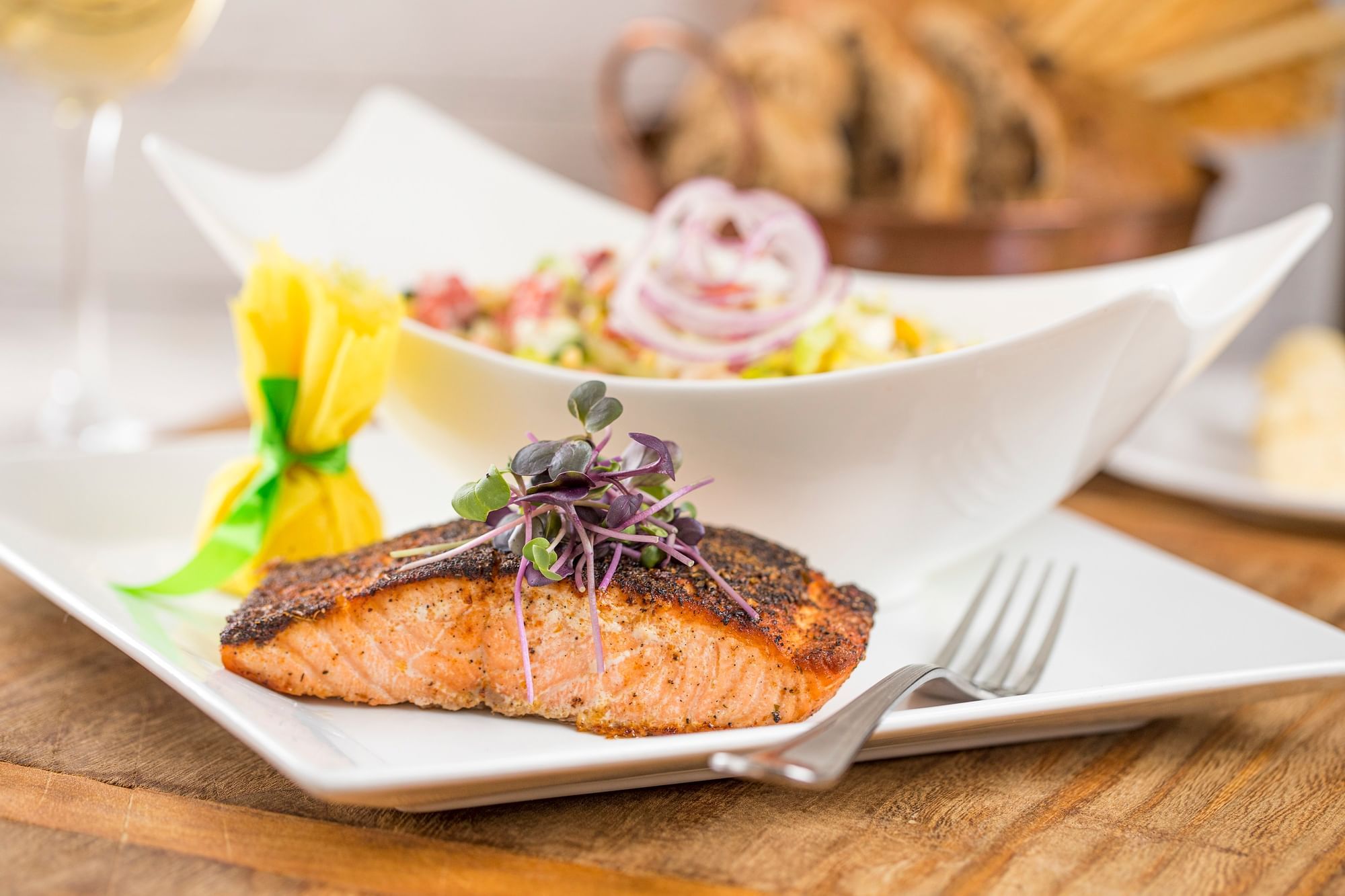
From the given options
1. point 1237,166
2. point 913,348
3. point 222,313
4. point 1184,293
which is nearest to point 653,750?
point 913,348

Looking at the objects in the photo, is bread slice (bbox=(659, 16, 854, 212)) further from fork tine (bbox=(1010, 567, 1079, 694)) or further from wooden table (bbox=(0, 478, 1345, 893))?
wooden table (bbox=(0, 478, 1345, 893))

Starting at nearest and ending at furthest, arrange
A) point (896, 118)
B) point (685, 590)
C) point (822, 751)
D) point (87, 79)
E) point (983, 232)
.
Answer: point (822, 751), point (685, 590), point (87, 79), point (983, 232), point (896, 118)

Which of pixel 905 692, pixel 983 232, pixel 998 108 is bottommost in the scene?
pixel 905 692

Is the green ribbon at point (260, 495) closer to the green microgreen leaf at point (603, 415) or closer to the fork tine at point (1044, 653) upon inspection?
the green microgreen leaf at point (603, 415)

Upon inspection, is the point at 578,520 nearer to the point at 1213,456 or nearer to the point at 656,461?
Answer: the point at 656,461

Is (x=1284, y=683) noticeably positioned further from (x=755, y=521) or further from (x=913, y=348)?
(x=913, y=348)

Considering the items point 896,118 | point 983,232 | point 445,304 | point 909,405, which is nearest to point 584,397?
point 909,405
